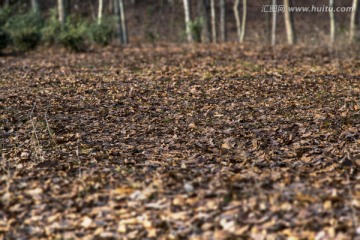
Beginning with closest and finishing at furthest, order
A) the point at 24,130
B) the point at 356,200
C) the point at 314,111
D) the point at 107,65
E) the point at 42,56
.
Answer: the point at 356,200 → the point at 24,130 → the point at 314,111 → the point at 107,65 → the point at 42,56

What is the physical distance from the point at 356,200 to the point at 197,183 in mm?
1389

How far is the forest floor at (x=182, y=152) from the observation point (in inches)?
171

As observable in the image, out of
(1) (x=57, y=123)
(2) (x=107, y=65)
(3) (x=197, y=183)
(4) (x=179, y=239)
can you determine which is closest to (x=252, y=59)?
(2) (x=107, y=65)

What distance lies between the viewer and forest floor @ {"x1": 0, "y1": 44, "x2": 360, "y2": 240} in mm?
4340

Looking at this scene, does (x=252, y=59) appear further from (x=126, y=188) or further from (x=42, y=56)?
(x=126, y=188)

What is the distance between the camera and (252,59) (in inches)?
592

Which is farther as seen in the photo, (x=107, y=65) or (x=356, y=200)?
Result: (x=107, y=65)

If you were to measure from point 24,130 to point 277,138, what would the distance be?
3.60 meters

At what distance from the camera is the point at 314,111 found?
28.4ft

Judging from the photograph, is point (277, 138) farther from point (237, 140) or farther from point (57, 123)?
point (57, 123)

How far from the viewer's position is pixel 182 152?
663 centimetres

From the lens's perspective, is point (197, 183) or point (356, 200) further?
point (197, 183)

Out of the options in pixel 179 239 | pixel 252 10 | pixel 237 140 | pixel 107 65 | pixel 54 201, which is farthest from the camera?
pixel 252 10

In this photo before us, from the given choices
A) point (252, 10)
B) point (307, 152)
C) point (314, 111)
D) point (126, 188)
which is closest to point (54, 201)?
point (126, 188)
